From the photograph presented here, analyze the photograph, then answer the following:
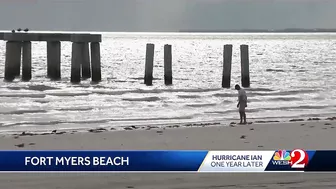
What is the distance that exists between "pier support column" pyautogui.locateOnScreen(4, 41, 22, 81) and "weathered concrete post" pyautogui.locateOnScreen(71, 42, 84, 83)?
3062mm

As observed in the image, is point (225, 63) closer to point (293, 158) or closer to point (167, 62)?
point (167, 62)

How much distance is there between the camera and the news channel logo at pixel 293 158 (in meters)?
8.41

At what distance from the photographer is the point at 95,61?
31.2 meters

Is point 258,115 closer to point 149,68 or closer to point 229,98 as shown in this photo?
point 229,98

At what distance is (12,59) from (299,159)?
25.4 meters

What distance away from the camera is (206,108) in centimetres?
2244

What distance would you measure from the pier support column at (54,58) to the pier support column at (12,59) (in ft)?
5.27

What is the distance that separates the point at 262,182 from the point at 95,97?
19.7 metres

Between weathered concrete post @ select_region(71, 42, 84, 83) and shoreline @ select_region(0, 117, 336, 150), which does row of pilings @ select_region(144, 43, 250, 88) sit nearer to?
weathered concrete post @ select_region(71, 42, 84, 83)

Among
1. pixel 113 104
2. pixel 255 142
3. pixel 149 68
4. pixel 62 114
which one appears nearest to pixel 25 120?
pixel 62 114

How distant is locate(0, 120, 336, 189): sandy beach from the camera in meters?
8.20

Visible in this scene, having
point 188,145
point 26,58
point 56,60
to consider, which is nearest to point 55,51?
point 56,60

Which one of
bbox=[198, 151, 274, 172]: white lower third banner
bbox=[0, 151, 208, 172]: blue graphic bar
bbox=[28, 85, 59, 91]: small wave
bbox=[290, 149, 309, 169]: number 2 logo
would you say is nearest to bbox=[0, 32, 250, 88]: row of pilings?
bbox=[28, 85, 59, 91]: small wave

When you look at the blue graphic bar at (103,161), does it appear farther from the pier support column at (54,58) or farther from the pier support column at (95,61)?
the pier support column at (54,58)
